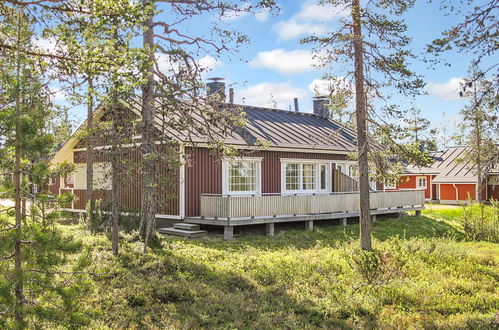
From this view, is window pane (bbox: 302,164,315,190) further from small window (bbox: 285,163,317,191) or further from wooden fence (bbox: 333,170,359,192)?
wooden fence (bbox: 333,170,359,192)

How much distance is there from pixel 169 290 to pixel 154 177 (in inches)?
156

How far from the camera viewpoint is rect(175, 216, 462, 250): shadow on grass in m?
14.3

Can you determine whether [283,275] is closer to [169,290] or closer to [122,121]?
[169,290]

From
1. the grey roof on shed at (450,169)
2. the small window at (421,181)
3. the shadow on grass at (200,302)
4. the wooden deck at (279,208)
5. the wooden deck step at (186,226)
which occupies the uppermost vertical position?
the grey roof on shed at (450,169)

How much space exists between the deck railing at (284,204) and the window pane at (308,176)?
1.90 metres

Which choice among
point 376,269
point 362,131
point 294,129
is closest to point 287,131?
point 294,129

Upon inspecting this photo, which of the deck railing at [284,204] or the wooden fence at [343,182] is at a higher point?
the wooden fence at [343,182]

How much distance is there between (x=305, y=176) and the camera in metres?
21.1

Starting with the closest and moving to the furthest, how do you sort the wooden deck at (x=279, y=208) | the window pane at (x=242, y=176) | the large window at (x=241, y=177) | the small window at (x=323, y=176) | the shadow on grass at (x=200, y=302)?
the shadow on grass at (x=200, y=302), the wooden deck at (x=279, y=208), the large window at (x=241, y=177), the window pane at (x=242, y=176), the small window at (x=323, y=176)

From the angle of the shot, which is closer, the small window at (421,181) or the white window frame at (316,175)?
the white window frame at (316,175)

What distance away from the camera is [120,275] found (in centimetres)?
937

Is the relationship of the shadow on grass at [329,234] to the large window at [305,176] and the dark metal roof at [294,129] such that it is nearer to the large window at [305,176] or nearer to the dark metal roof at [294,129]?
the large window at [305,176]

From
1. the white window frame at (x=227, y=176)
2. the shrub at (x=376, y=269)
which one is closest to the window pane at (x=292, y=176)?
the white window frame at (x=227, y=176)

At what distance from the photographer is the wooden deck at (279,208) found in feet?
50.4
